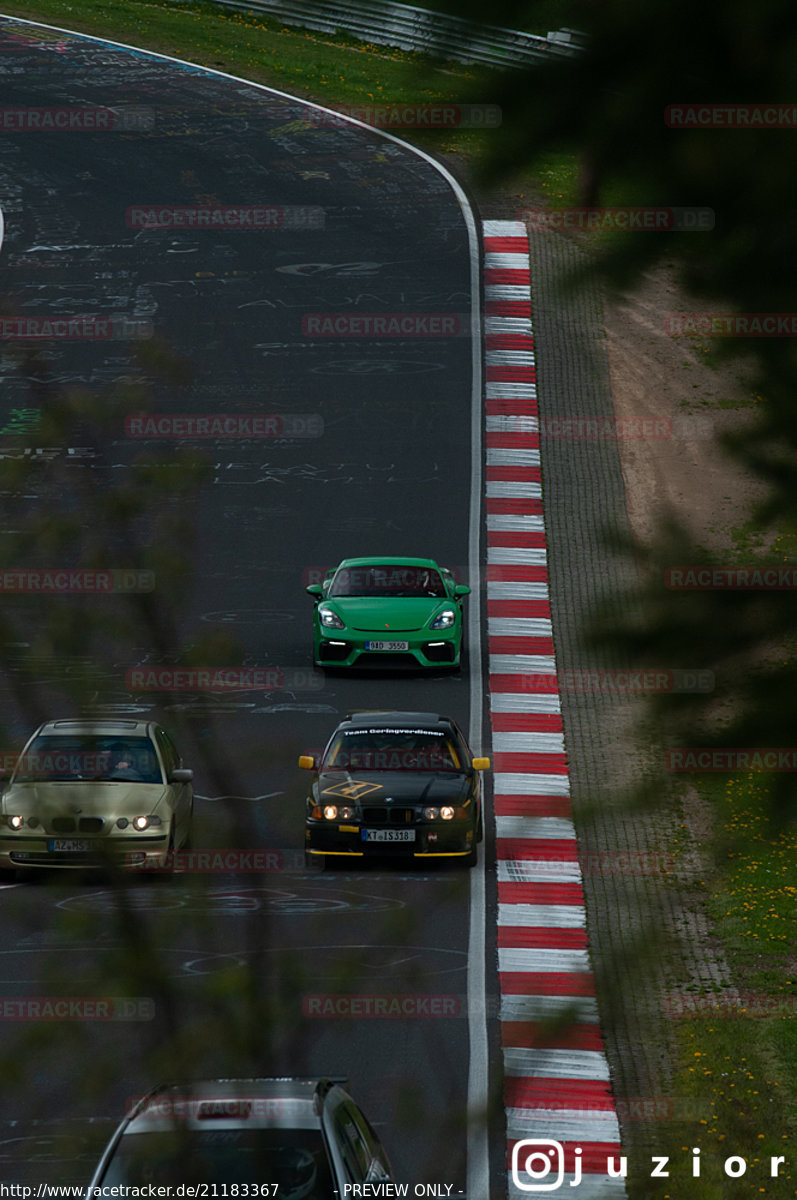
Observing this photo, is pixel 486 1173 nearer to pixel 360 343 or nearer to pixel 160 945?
pixel 160 945

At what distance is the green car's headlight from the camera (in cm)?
2298

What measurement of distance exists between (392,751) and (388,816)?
2.90 ft

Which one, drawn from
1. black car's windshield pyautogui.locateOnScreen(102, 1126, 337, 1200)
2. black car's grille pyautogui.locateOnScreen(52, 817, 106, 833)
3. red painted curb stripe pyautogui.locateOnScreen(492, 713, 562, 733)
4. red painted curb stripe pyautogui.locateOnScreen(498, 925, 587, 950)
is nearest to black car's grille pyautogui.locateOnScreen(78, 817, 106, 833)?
black car's grille pyautogui.locateOnScreen(52, 817, 106, 833)

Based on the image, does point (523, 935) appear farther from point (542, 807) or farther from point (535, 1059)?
point (542, 807)

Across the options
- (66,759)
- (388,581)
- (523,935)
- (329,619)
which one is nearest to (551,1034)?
(66,759)

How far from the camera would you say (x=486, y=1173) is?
13.3 ft

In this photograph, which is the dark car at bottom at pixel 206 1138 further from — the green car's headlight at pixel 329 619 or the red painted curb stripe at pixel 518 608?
the red painted curb stripe at pixel 518 608

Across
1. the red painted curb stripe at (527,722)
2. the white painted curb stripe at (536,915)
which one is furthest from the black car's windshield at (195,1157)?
the red painted curb stripe at (527,722)

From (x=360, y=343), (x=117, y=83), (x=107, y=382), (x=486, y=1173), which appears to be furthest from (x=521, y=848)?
(x=117, y=83)

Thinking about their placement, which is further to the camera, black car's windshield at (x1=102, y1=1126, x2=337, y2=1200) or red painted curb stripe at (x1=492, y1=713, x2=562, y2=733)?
red painted curb stripe at (x1=492, y1=713, x2=562, y2=733)

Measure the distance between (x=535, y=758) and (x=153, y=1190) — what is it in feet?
55.9

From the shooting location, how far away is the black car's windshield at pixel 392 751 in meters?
Result: 17.3

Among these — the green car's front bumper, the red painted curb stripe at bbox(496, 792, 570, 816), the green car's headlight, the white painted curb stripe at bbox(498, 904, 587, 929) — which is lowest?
the green car's front bumper

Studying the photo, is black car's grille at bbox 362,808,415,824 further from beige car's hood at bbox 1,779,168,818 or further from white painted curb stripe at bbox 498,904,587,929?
beige car's hood at bbox 1,779,168,818
